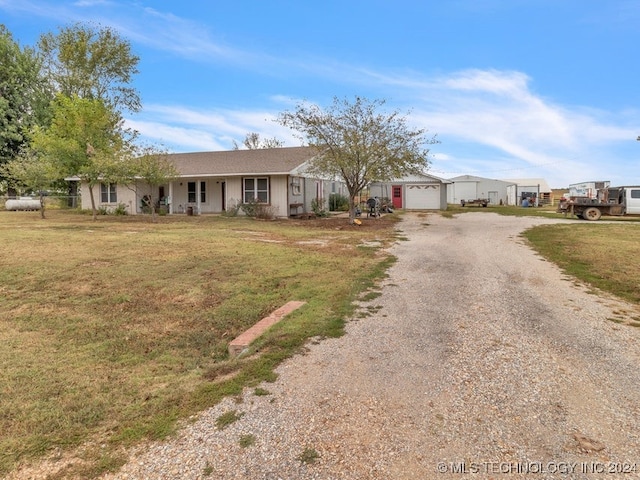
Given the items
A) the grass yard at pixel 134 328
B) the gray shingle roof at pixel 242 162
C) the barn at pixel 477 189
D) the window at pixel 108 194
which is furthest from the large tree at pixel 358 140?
the barn at pixel 477 189

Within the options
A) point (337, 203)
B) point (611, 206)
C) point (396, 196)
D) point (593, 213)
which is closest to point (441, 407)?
point (593, 213)

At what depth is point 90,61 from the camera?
32.1 m

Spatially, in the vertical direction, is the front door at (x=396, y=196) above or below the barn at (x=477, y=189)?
below

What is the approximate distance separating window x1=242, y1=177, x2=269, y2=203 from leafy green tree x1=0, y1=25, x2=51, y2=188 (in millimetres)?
24381

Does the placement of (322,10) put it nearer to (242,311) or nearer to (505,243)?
(505,243)

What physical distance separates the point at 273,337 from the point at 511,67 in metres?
15.6

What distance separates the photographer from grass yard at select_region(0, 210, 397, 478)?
290cm

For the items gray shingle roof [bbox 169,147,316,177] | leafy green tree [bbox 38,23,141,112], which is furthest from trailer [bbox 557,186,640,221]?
leafy green tree [bbox 38,23,141,112]

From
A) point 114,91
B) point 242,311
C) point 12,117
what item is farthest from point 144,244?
point 12,117

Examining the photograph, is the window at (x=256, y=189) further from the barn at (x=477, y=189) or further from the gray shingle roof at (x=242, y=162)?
the barn at (x=477, y=189)

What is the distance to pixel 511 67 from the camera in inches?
604

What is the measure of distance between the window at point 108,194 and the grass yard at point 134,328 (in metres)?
16.0

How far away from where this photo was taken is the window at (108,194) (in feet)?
81.4

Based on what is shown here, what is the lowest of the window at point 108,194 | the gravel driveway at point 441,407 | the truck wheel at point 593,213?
the gravel driveway at point 441,407
